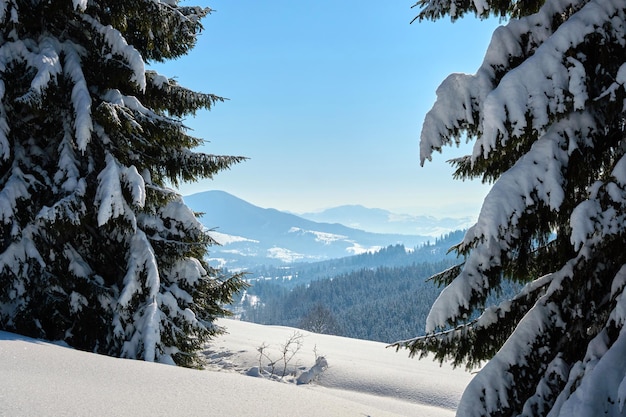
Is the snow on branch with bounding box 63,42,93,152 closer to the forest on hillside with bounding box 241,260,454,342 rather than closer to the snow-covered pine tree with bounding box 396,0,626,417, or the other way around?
the snow-covered pine tree with bounding box 396,0,626,417

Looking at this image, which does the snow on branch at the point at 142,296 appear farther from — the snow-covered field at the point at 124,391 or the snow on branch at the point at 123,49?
the snow on branch at the point at 123,49

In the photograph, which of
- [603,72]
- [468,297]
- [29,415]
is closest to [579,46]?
[603,72]

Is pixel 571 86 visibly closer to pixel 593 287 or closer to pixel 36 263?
pixel 593 287

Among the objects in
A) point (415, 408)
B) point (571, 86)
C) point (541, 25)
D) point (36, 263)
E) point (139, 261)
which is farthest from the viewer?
point (415, 408)

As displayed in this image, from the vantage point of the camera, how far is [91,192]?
6367 mm

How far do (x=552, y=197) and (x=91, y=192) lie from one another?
6055 mm

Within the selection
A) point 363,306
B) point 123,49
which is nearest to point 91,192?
point 123,49

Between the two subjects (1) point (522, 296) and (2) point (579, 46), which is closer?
(2) point (579, 46)

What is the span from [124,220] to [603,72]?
19.3 ft

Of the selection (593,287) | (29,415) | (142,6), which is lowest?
(29,415)

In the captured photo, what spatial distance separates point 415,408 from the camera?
23.8ft

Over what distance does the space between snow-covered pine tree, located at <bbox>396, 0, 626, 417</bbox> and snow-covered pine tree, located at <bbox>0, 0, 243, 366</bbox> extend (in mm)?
4515

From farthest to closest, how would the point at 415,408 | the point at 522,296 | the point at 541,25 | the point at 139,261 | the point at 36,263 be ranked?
the point at 415,408 < the point at 139,261 < the point at 36,263 < the point at 522,296 < the point at 541,25

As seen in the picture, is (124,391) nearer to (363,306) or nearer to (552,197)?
(552,197)
